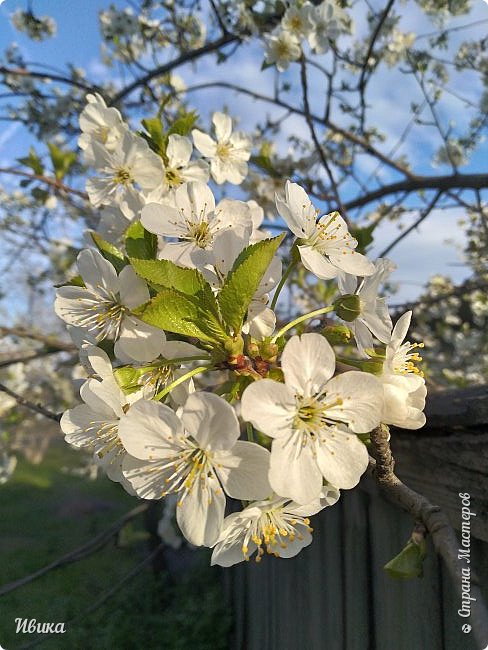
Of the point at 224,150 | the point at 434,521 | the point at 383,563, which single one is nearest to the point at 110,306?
the point at 434,521

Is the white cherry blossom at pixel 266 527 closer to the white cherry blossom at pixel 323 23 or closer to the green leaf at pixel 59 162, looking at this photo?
the green leaf at pixel 59 162

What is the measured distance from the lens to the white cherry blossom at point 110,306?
2.48 feet

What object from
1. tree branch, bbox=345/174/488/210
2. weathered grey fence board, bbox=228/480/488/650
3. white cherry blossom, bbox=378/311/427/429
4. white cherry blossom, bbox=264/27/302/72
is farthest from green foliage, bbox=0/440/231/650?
white cherry blossom, bbox=264/27/302/72

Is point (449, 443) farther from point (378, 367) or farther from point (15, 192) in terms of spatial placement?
point (15, 192)

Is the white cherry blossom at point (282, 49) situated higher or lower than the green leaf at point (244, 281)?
higher

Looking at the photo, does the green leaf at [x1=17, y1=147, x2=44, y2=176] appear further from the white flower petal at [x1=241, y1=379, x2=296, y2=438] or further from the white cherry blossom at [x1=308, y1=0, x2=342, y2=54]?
the white flower petal at [x1=241, y1=379, x2=296, y2=438]

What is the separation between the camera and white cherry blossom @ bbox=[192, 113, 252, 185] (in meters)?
1.43

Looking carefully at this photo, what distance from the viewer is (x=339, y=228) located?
91cm

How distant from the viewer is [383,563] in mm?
1367

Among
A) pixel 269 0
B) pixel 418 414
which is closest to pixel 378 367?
pixel 418 414

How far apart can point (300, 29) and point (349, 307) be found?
74.8 inches

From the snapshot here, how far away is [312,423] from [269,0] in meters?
2.62

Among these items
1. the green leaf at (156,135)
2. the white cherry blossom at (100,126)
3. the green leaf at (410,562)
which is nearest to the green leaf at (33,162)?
the white cherry blossom at (100,126)

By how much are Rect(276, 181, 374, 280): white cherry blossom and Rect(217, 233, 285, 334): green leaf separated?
123mm
